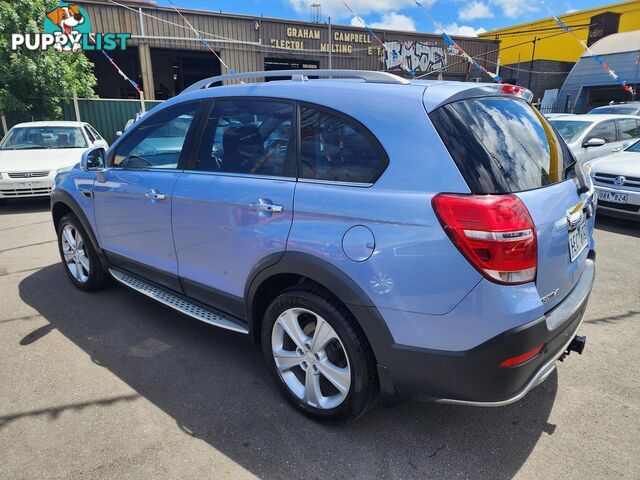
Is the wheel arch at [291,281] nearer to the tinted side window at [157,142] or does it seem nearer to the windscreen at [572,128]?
the tinted side window at [157,142]

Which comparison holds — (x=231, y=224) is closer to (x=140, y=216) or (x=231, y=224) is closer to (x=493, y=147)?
(x=140, y=216)

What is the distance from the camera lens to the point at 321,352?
7.62ft

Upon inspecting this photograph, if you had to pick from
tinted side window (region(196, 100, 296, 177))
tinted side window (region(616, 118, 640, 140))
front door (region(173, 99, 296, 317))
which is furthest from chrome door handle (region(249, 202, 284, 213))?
tinted side window (region(616, 118, 640, 140))

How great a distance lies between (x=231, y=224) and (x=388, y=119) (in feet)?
3.65

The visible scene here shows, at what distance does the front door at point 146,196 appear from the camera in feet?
10.2

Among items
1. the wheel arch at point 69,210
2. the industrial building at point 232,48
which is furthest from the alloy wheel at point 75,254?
the industrial building at point 232,48

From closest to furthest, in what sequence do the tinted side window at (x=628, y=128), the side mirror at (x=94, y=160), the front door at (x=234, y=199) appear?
the front door at (x=234, y=199), the side mirror at (x=94, y=160), the tinted side window at (x=628, y=128)

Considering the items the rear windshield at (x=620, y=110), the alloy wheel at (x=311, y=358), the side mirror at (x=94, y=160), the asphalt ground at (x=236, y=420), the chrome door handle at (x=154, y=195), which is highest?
the rear windshield at (x=620, y=110)

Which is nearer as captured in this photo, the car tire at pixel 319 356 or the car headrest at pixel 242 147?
the car tire at pixel 319 356

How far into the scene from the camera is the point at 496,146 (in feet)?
6.56

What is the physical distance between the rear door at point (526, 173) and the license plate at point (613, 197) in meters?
5.19

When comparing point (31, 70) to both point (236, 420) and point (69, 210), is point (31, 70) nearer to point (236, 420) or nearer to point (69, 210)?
point (69, 210)

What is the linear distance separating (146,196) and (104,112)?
1413 cm

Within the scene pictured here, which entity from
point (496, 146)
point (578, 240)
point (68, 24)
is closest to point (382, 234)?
point (496, 146)
